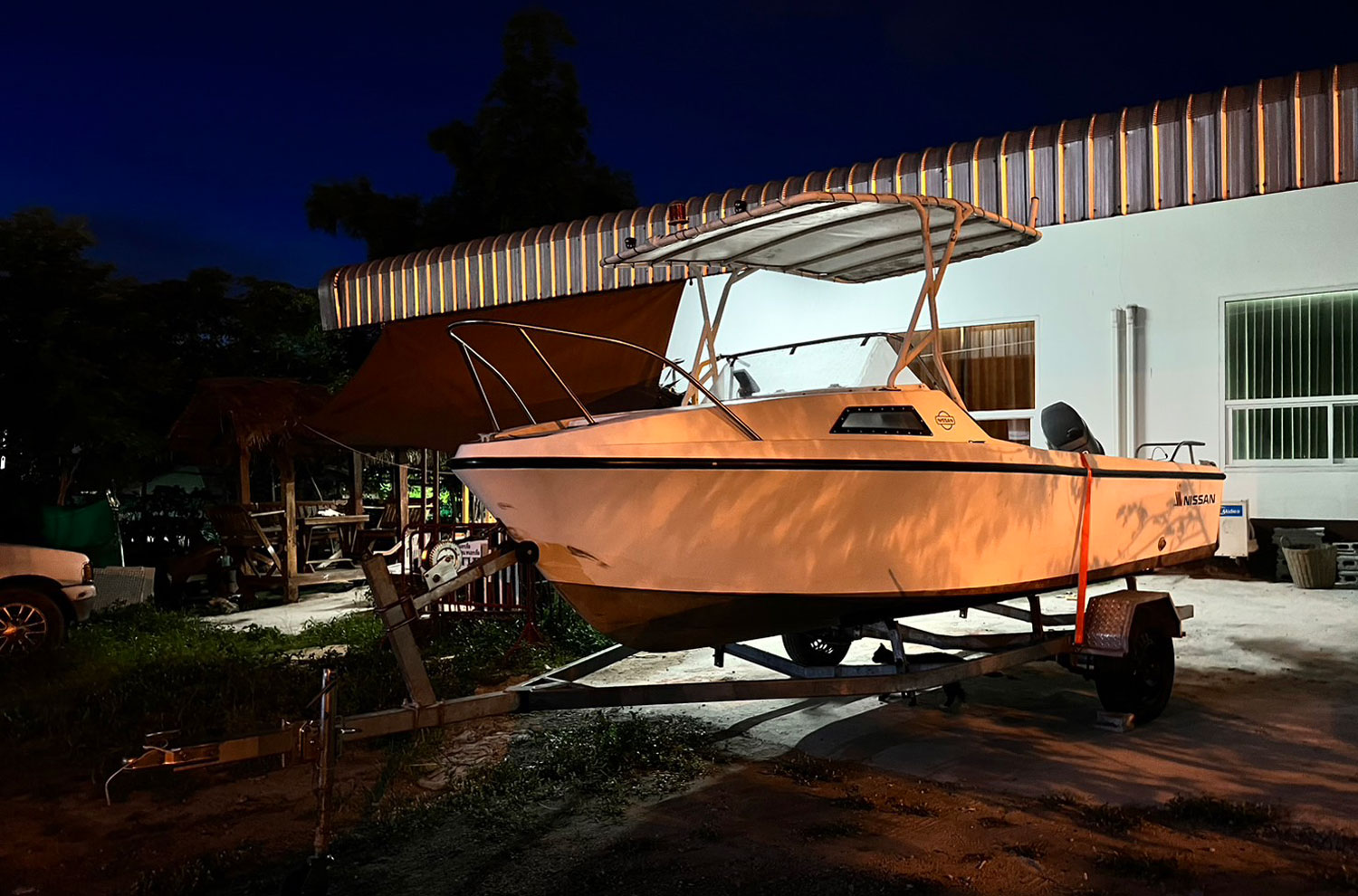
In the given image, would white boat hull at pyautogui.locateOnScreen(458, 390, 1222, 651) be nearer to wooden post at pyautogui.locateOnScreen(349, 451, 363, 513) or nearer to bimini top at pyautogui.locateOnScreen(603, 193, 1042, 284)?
bimini top at pyautogui.locateOnScreen(603, 193, 1042, 284)

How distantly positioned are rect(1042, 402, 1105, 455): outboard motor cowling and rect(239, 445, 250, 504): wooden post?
809 cm

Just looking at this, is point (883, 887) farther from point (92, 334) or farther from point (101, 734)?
point (92, 334)

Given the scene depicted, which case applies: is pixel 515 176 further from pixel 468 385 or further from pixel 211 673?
pixel 211 673

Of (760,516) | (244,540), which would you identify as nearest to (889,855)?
(760,516)

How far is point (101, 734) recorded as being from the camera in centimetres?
536

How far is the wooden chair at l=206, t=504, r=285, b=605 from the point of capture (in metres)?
10.6

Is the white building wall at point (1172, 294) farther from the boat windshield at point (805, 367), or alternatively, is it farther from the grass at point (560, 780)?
the grass at point (560, 780)

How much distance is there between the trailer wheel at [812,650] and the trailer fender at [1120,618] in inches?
58.2

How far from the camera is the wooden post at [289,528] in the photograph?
35.2 ft

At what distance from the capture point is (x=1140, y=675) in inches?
203

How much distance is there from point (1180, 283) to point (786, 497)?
22.7 ft

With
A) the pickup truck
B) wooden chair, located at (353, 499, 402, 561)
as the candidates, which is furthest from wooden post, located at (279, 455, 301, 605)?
the pickup truck

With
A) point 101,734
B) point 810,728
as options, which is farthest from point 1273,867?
point 101,734

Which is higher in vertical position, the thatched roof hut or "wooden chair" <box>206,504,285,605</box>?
the thatched roof hut
